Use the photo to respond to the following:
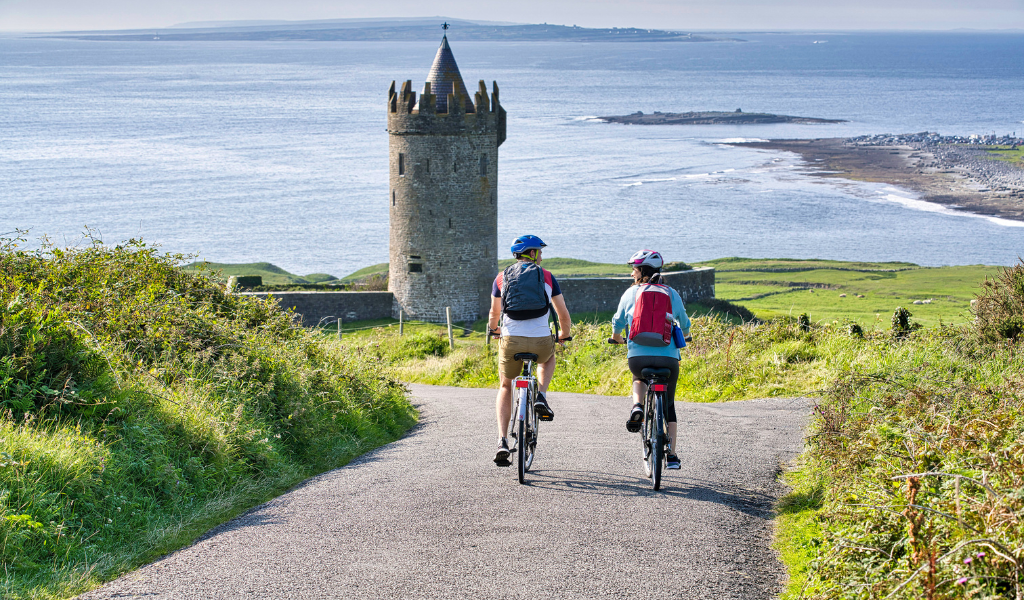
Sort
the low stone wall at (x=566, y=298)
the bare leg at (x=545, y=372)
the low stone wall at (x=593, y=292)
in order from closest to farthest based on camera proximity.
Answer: the bare leg at (x=545, y=372) → the low stone wall at (x=566, y=298) → the low stone wall at (x=593, y=292)

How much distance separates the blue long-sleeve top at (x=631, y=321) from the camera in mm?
7305

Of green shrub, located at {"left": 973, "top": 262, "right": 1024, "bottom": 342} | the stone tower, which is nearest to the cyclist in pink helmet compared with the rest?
green shrub, located at {"left": 973, "top": 262, "right": 1024, "bottom": 342}

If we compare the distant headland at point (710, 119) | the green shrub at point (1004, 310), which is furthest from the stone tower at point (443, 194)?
the distant headland at point (710, 119)

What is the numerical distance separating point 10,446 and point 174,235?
80.2 m

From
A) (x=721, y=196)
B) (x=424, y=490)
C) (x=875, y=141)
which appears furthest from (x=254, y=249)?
(x=875, y=141)

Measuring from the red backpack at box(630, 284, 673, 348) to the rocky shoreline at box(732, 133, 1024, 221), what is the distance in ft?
303

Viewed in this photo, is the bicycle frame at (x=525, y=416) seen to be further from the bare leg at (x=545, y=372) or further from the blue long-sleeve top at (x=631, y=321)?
the blue long-sleeve top at (x=631, y=321)

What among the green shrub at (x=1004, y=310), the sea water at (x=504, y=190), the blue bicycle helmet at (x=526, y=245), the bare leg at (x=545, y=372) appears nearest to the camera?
the blue bicycle helmet at (x=526, y=245)

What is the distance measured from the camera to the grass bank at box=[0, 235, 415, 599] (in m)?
5.93

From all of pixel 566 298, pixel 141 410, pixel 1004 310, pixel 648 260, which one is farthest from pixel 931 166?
pixel 141 410

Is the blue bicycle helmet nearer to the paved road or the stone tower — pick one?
the paved road

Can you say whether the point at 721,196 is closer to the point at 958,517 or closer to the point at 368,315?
the point at 368,315

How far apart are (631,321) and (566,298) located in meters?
30.2

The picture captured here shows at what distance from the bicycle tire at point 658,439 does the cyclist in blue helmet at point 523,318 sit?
2.74ft
